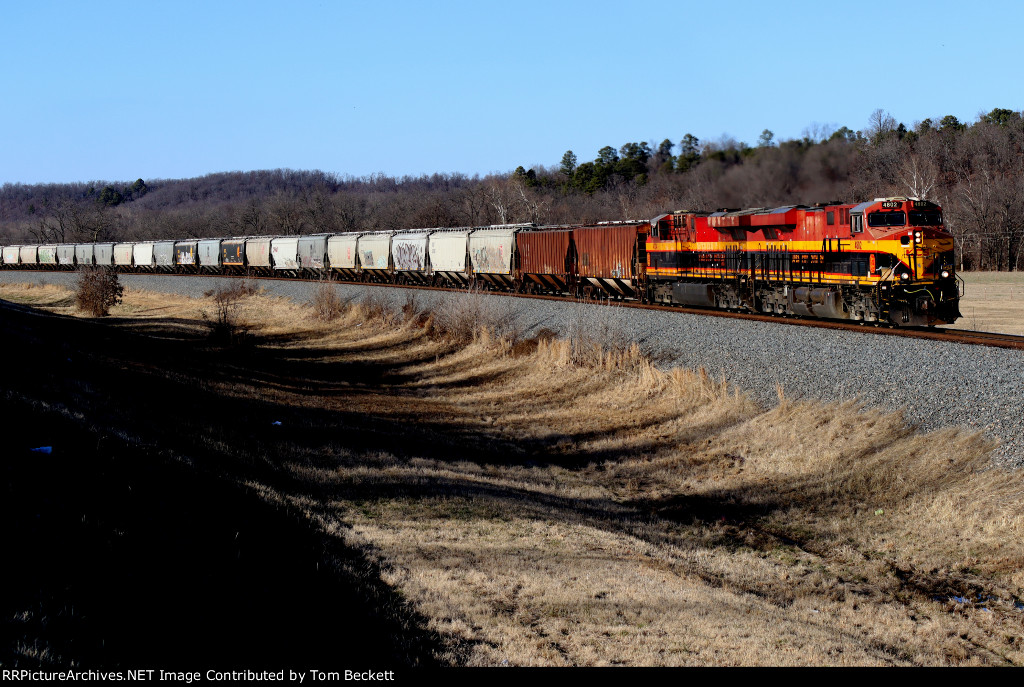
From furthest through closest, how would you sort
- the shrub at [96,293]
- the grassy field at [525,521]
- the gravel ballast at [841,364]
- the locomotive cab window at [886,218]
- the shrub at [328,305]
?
the shrub at [96,293] → the shrub at [328,305] → the locomotive cab window at [886,218] → the gravel ballast at [841,364] → the grassy field at [525,521]

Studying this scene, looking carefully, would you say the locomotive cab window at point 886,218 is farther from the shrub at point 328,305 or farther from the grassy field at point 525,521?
the shrub at point 328,305

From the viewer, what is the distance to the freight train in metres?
20.3

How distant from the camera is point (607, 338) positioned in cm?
2194

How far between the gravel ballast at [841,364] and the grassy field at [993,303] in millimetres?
9270

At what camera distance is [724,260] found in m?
26.9

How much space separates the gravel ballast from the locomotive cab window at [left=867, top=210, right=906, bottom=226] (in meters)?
3.32

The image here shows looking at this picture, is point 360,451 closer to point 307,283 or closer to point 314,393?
point 314,393

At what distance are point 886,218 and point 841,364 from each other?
232 inches

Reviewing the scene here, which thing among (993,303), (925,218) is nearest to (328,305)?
(925,218)

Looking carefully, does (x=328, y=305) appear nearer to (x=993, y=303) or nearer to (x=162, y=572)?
(x=993, y=303)

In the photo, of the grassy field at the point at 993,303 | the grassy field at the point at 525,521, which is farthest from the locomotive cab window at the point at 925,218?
the grassy field at the point at 525,521

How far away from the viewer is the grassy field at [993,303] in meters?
27.9

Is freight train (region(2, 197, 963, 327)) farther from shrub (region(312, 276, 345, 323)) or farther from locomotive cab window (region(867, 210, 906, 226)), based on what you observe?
shrub (region(312, 276, 345, 323))

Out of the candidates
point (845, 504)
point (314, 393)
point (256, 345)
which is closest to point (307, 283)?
point (256, 345)
